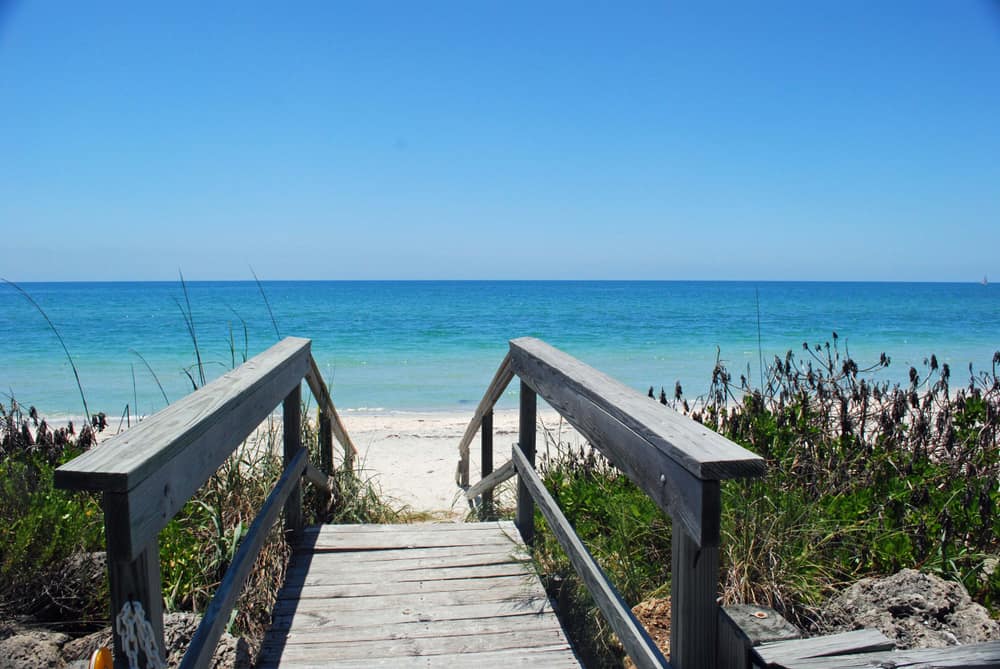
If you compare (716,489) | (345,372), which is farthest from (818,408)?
(345,372)

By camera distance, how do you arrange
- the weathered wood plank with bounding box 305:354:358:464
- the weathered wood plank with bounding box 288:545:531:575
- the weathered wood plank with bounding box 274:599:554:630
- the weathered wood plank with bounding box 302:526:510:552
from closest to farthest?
1. the weathered wood plank with bounding box 274:599:554:630
2. the weathered wood plank with bounding box 288:545:531:575
3. the weathered wood plank with bounding box 302:526:510:552
4. the weathered wood plank with bounding box 305:354:358:464

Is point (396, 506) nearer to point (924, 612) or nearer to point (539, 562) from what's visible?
point (539, 562)

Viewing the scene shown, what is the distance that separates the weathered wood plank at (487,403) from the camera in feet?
13.7

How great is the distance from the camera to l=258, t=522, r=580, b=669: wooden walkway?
258 centimetres

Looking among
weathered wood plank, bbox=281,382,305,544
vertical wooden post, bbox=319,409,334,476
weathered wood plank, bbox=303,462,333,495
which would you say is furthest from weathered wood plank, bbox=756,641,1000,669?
vertical wooden post, bbox=319,409,334,476

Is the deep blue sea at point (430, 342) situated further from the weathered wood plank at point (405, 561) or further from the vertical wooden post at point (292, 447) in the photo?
the weathered wood plank at point (405, 561)

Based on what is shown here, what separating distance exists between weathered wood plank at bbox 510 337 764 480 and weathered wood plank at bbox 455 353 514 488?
884 millimetres

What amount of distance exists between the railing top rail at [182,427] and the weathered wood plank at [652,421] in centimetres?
112

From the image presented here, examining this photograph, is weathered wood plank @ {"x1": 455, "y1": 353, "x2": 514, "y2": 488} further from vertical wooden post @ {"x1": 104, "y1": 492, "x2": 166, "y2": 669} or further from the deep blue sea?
vertical wooden post @ {"x1": 104, "y1": 492, "x2": 166, "y2": 669}

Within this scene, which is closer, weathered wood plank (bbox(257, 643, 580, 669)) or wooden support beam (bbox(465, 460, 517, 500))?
weathered wood plank (bbox(257, 643, 580, 669))

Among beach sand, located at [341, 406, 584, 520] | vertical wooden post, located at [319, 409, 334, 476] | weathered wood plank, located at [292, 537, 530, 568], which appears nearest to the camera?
weathered wood plank, located at [292, 537, 530, 568]

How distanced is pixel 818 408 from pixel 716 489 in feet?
12.4

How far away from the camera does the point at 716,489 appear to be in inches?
54.1

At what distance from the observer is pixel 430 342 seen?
2648cm
